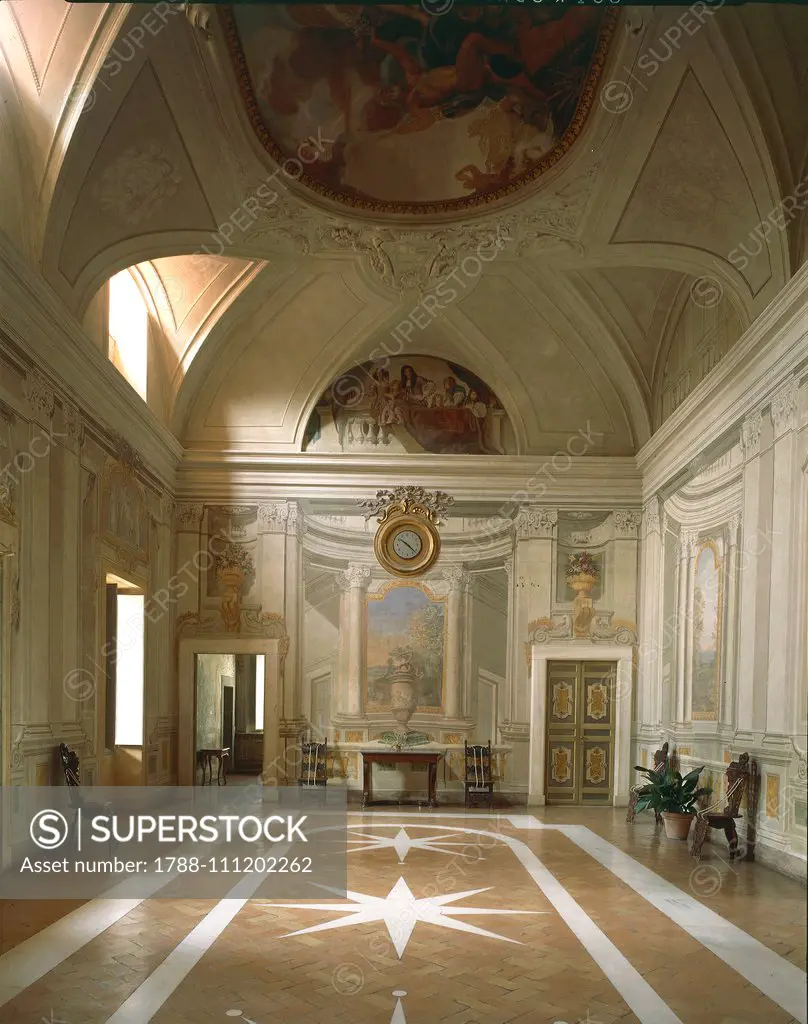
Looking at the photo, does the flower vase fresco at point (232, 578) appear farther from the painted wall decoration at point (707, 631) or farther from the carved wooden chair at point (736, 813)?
the carved wooden chair at point (736, 813)

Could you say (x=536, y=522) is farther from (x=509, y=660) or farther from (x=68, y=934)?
(x=68, y=934)

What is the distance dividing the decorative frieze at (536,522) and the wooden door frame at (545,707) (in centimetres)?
181

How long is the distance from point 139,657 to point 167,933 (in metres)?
6.99

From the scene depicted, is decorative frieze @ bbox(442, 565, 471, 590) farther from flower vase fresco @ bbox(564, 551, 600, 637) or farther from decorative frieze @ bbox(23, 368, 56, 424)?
decorative frieze @ bbox(23, 368, 56, 424)

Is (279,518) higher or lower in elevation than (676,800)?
higher

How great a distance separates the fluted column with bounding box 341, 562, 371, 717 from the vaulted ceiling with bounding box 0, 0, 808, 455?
8.36 feet

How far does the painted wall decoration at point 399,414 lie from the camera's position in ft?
51.2

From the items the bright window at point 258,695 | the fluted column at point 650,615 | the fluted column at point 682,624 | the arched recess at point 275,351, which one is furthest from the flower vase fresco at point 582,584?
the bright window at point 258,695

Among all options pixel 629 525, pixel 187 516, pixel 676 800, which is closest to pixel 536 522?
pixel 629 525

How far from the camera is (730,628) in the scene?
433 inches

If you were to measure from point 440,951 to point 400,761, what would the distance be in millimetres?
8152

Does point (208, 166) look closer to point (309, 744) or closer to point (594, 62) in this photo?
point (594, 62)

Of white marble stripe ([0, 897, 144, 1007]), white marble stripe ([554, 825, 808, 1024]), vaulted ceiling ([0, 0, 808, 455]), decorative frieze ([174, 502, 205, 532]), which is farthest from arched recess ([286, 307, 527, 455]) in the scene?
white marble stripe ([0, 897, 144, 1007])

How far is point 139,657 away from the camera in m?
13.4
